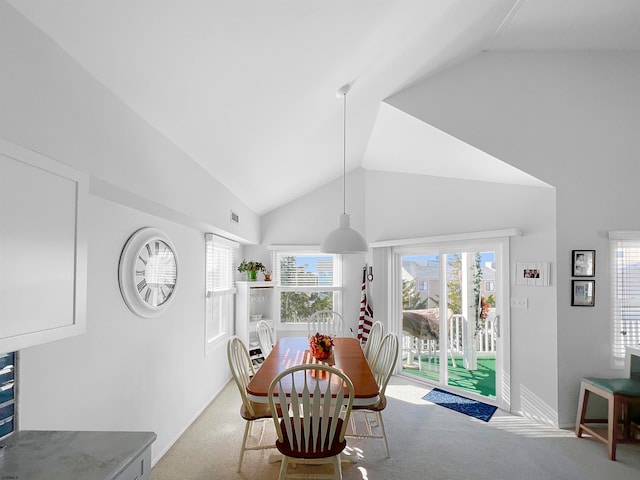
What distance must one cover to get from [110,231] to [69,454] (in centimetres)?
143

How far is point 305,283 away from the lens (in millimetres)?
6234

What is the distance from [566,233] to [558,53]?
5.89 ft

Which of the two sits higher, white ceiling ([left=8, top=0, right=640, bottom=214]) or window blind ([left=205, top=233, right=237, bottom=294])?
white ceiling ([left=8, top=0, right=640, bottom=214])

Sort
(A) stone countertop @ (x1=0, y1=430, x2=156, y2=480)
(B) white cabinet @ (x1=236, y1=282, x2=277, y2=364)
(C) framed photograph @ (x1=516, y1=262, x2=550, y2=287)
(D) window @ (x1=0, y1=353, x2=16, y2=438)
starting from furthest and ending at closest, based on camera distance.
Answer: (B) white cabinet @ (x1=236, y1=282, x2=277, y2=364), (C) framed photograph @ (x1=516, y1=262, x2=550, y2=287), (D) window @ (x1=0, y1=353, x2=16, y2=438), (A) stone countertop @ (x1=0, y1=430, x2=156, y2=480)

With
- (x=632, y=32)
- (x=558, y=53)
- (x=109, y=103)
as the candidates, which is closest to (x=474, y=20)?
(x=558, y=53)

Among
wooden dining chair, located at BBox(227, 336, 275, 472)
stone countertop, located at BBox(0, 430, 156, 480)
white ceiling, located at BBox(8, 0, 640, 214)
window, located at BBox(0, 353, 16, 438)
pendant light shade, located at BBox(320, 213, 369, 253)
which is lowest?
wooden dining chair, located at BBox(227, 336, 275, 472)

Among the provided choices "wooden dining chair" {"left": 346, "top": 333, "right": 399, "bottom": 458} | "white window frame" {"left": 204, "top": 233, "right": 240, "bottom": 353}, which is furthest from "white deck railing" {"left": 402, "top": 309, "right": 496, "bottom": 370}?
"white window frame" {"left": 204, "top": 233, "right": 240, "bottom": 353}

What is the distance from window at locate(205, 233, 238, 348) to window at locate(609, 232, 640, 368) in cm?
414

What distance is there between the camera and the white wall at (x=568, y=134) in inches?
149

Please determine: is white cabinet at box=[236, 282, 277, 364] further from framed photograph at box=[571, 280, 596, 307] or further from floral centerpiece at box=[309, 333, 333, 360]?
framed photograph at box=[571, 280, 596, 307]

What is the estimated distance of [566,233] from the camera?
383cm

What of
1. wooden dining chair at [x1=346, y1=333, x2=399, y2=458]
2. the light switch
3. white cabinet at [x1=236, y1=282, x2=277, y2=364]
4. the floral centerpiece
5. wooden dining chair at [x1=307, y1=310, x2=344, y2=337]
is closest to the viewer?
wooden dining chair at [x1=346, y1=333, x2=399, y2=458]

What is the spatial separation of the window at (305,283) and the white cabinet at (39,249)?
15.8 feet

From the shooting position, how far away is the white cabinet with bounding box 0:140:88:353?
1.12 meters
